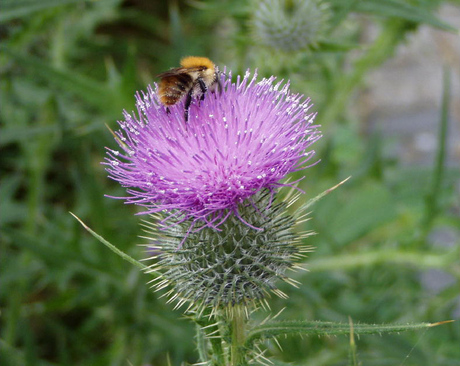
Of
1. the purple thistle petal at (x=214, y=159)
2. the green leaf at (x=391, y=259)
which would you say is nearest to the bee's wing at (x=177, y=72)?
the purple thistle petal at (x=214, y=159)

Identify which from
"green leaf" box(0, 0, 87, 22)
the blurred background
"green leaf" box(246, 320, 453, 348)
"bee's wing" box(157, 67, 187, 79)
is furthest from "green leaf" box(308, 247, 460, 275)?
"green leaf" box(0, 0, 87, 22)

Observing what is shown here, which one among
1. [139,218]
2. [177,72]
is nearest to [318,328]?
[177,72]

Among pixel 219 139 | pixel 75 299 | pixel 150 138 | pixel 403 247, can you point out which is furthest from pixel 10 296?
pixel 403 247

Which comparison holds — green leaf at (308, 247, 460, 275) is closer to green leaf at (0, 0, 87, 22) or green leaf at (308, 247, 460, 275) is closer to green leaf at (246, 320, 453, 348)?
green leaf at (246, 320, 453, 348)

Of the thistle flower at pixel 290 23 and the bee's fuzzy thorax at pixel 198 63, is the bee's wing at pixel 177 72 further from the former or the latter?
the thistle flower at pixel 290 23

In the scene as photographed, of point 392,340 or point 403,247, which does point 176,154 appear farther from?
point 403,247

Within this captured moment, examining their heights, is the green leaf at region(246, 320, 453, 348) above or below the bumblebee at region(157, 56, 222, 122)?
below

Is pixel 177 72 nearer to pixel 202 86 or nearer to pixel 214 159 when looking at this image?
pixel 202 86

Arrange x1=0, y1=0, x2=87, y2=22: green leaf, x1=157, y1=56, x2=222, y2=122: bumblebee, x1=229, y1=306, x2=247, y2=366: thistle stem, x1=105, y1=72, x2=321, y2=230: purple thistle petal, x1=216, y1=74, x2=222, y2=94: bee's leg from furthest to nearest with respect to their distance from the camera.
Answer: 1. x1=0, y1=0, x2=87, y2=22: green leaf
2. x1=216, y1=74, x2=222, y2=94: bee's leg
3. x1=157, y1=56, x2=222, y2=122: bumblebee
4. x1=105, y1=72, x2=321, y2=230: purple thistle petal
5. x1=229, y1=306, x2=247, y2=366: thistle stem
